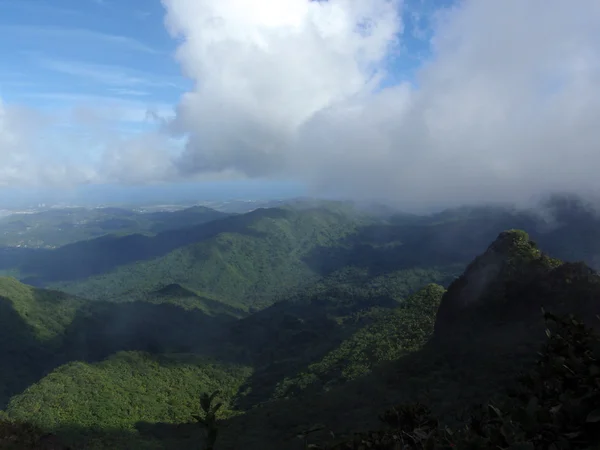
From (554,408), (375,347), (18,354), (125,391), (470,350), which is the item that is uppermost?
(554,408)

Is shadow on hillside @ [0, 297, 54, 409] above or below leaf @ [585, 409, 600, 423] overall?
below

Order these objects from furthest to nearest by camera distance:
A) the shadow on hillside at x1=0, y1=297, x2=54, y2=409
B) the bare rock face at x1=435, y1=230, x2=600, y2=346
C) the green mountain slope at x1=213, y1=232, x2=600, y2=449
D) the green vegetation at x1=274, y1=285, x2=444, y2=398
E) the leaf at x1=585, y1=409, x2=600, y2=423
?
the shadow on hillside at x1=0, y1=297, x2=54, y2=409 < the green vegetation at x1=274, y1=285, x2=444, y2=398 < the bare rock face at x1=435, y1=230, x2=600, y2=346 < the green mountain slope at x1=213, y1=232, x2=600, y2=449 < the leaf at x1=585, y1=409, x2=600, y2=423

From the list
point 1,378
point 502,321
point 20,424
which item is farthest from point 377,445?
point 1,378

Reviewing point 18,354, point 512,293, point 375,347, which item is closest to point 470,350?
point 512,293

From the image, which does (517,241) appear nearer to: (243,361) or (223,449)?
(223,449)

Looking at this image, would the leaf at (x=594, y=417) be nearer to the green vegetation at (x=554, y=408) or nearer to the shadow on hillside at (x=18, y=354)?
the green vegetation at (x=554, y=408)

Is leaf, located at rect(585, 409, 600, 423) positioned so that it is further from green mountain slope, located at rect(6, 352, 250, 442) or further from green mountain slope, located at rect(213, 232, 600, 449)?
green mountain slope, located at rect(6, 352, 250, 442)

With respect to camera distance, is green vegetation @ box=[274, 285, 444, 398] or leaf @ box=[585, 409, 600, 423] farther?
green vegetation @ box=[274, 285, 444, 398]

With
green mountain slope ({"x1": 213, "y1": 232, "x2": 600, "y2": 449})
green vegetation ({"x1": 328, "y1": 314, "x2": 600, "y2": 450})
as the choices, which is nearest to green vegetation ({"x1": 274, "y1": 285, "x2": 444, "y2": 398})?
green mountain slope ({"x1": 213, "y1": 232, "x2": 600, "y2": 449})

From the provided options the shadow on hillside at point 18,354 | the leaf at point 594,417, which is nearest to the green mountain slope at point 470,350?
the leaf at point 594,417

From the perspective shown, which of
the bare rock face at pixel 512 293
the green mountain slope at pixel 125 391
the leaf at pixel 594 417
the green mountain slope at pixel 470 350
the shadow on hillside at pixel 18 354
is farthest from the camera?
the shadow on hillside at pixel 18 354

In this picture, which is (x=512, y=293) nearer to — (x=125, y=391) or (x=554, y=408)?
(x=554, y=408)

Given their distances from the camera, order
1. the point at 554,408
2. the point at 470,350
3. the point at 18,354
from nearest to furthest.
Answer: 1. the point at 554,408
2. the point at 470,350
3. the point at 18,354

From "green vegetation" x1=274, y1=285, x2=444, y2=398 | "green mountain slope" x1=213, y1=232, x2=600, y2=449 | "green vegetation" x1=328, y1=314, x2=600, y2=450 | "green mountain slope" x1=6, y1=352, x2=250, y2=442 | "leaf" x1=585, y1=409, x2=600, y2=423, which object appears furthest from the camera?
"green vegetation" x1=274, y1=285, x2=444, y2=398
